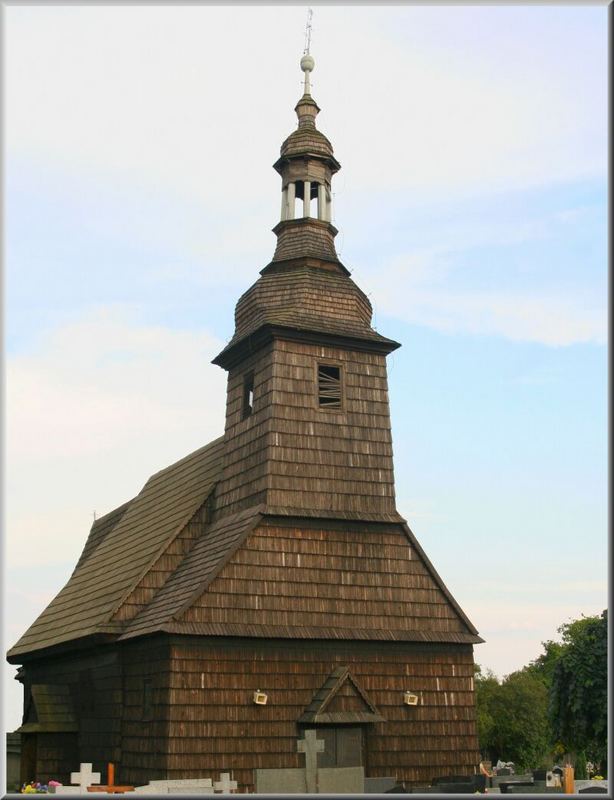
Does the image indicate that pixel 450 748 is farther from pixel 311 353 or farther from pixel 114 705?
pixel 311 353

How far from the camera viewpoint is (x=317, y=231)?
32.7 m

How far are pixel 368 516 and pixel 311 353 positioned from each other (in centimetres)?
478

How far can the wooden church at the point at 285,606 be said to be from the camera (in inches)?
992

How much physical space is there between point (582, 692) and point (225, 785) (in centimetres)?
1130

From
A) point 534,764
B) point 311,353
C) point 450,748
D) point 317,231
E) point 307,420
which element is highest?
point 317,231

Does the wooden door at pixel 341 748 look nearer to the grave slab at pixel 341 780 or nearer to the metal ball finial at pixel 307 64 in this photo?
the grave slab at pixel 341 780

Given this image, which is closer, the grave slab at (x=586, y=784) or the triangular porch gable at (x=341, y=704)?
the triangular porch gable at (x=341, y=704)

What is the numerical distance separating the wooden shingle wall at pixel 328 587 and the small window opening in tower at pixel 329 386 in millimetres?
3605

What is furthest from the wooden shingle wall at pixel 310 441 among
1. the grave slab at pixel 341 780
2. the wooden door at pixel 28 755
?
the wooden door at pixel 28 755

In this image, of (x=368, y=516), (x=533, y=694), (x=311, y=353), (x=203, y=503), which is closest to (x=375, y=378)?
(x=311, y=353)

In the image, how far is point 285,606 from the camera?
26.4 meters

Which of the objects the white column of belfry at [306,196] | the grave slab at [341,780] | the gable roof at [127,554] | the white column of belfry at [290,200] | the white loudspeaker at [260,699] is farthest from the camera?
the white column of belfry at [290,200]

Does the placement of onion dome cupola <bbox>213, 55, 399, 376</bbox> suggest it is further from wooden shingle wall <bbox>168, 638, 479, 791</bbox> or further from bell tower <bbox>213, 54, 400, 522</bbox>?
wooden shingle wall <bbox>168, 638, 479, 791</bbox>

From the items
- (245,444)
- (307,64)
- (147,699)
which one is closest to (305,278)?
(245,444)
